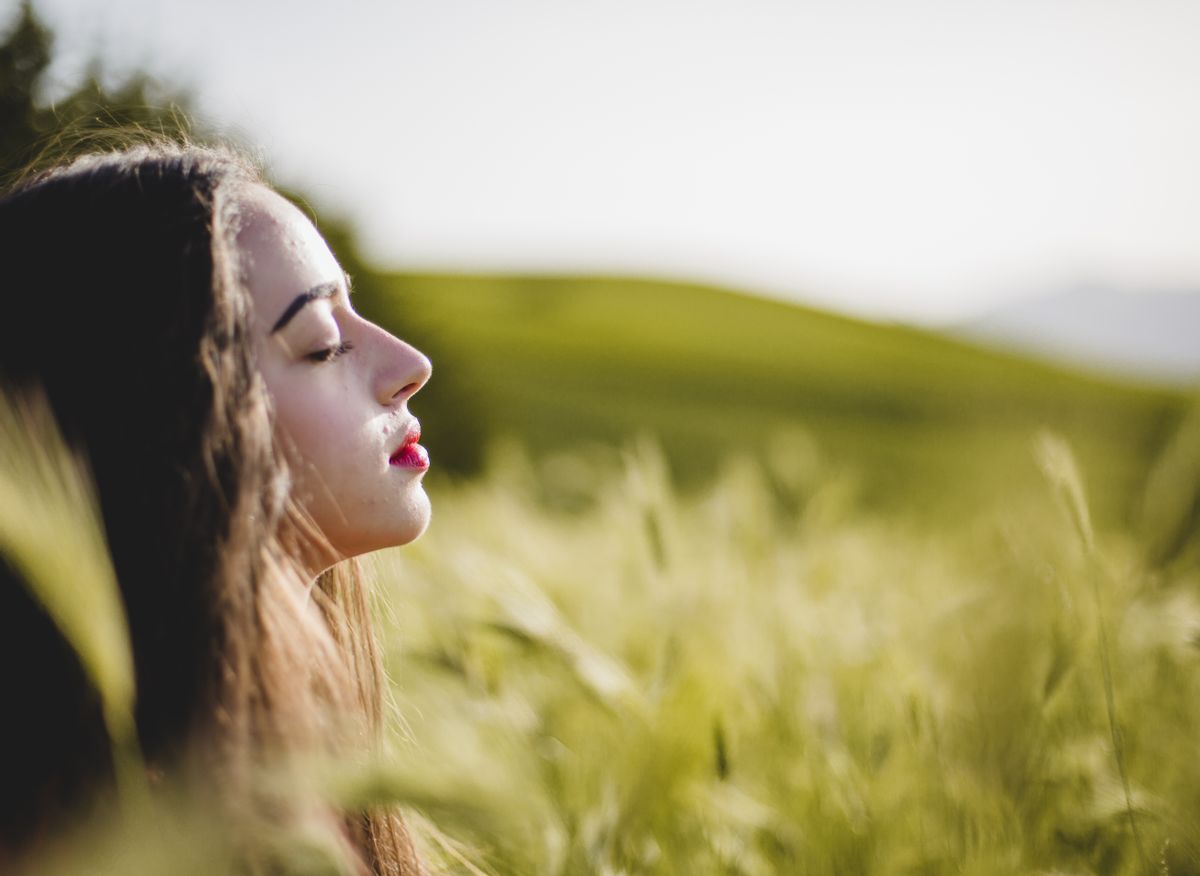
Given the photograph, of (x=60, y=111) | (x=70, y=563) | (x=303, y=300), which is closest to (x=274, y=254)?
(x=303, y=300)

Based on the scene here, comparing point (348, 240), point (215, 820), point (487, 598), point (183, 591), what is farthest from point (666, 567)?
point (348, 240)

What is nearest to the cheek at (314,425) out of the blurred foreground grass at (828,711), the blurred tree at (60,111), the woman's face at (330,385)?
the woman's face at (330,385)

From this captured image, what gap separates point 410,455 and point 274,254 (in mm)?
224

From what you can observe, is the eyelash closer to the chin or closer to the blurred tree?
the chin

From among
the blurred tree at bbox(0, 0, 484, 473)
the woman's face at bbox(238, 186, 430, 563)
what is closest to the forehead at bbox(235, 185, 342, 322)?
the woman's face at bbox(238, 186, 430, 563)

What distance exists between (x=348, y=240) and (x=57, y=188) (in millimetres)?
2650

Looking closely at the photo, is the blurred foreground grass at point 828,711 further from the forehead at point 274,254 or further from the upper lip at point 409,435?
the forehead at point 274,254

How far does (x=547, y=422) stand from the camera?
1170cm

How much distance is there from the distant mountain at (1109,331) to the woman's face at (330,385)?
1318 millimetres

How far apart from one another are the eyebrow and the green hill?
2062mm

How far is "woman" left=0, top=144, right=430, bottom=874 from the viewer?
677mm

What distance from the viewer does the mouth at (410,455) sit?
888 millimetres

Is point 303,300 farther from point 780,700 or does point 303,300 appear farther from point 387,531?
point 780,700

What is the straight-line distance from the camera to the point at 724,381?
16172mm
